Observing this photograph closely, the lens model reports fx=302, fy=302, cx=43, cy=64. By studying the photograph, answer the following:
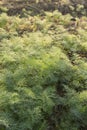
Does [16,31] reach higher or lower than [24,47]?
lower

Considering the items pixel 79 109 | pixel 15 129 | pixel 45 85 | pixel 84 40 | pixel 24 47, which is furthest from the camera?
pixel 84 40

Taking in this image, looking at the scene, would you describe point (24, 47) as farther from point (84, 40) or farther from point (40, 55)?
point (84, 40)

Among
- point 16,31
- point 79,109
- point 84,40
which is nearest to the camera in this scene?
point 79,109

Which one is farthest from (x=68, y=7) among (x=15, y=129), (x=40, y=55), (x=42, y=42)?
(x=15, y=129)

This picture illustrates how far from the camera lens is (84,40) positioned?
7.76 metres

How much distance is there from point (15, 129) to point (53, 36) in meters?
3.52

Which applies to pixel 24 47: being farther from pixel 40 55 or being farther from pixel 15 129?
pixel 15 129

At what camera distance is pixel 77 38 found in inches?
306

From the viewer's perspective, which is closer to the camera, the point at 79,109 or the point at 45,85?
the point at 79,109

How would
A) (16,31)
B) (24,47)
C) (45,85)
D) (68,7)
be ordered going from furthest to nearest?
(68,7)
(16,31)
(24,47)
(45,85)

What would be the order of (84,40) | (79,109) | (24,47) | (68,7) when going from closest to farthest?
1. (79,109)
2. (24,47)
3. (84,40)
4. (68,7)

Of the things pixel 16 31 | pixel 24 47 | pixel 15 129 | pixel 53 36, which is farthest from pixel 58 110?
pixel 16 31

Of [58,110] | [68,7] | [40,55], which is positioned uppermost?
[40,55]

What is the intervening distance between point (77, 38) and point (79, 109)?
2.81m
